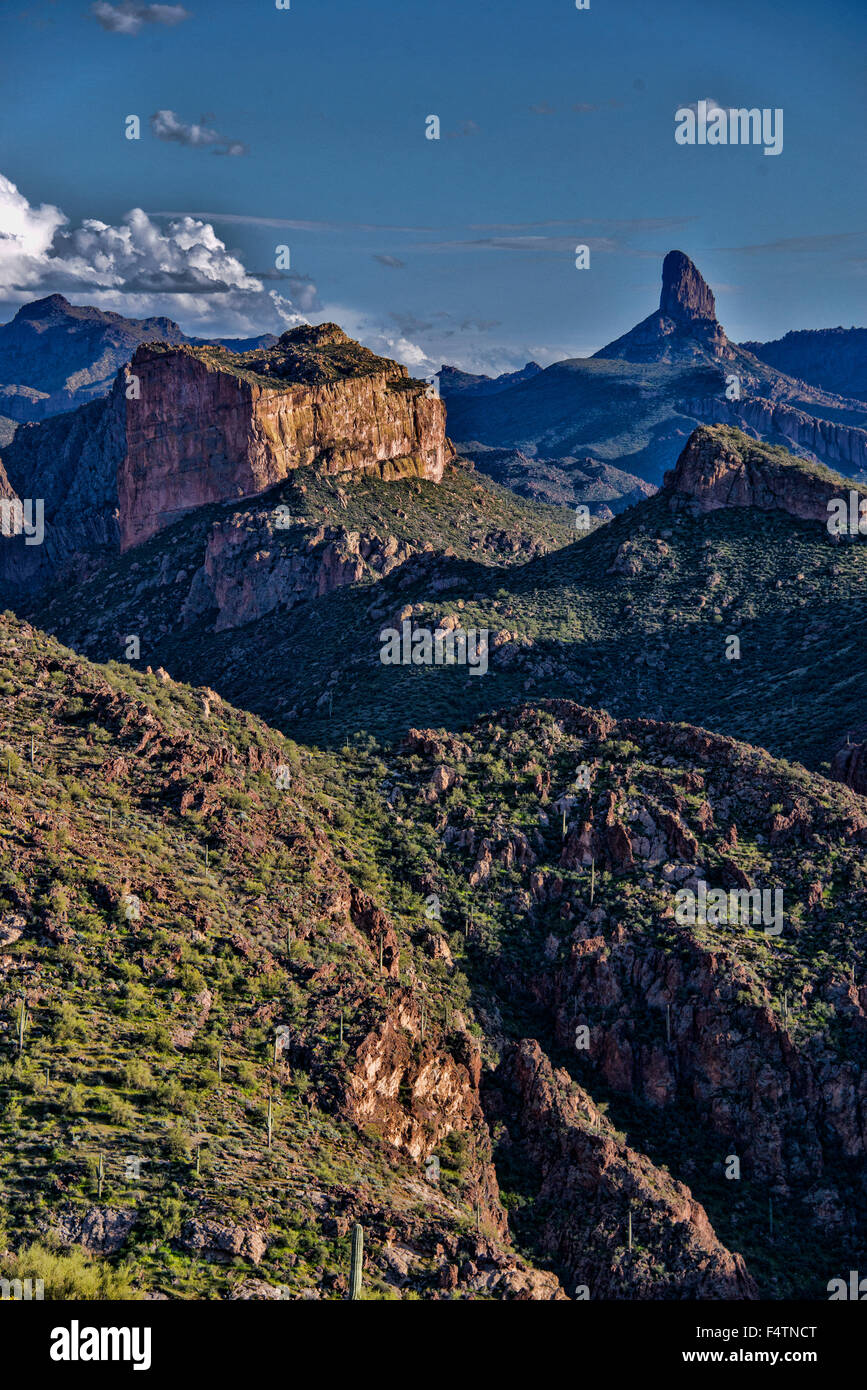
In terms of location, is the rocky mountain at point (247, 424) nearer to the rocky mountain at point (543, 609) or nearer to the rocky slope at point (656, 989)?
the rocky mountain at point (543, 609)

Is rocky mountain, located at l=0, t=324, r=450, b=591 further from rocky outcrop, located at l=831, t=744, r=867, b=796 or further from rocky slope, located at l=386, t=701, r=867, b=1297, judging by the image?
rocky outcrop, located at l=831, t=744, r=867, b=796

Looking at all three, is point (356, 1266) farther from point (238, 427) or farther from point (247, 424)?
point (238, 427)

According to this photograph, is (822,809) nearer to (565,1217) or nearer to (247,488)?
(565,1217)

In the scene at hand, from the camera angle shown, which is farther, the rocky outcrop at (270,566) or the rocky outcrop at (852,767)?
the rocky outcrop at (270,566)

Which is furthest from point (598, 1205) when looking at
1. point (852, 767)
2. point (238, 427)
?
point (238, 427)

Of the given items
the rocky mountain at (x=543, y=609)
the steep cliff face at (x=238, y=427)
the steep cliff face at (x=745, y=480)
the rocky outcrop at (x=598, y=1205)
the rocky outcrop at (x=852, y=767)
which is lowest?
Answer: the rocky outcrop at (x=598, y=1205)

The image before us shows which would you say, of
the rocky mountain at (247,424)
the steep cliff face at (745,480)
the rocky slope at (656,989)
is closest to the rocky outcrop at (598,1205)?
the rocky slope at (656,989)

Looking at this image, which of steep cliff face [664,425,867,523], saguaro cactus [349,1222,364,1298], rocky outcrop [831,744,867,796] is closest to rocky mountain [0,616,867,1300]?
saguaro cactus [349,1222,364,1298]
